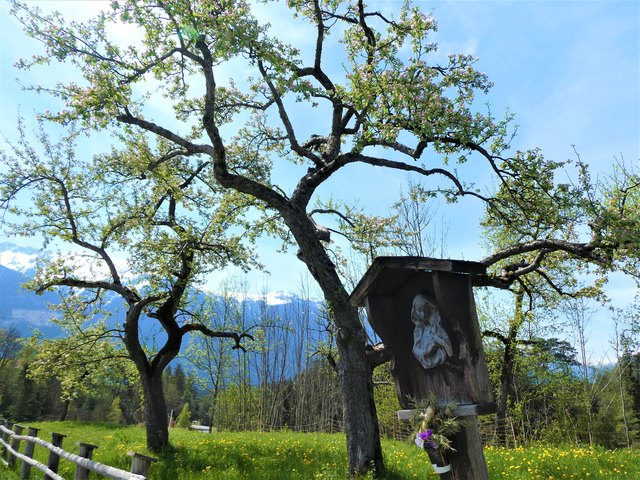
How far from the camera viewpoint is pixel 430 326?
5199mm

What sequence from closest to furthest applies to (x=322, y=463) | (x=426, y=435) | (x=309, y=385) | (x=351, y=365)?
(x=426, y=435) < (x=351, y=365) < (x=322, y=463) < (x=309, y=385)

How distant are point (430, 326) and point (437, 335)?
0.16 metres

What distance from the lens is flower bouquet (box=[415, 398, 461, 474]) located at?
451 cm

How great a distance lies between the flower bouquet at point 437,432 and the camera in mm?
4512

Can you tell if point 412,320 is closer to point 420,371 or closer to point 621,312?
point 420,371

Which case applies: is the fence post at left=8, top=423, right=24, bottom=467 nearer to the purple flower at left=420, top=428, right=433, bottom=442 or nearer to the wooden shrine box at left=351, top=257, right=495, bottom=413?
the wooden shrine box at left=351, top=257, right=495, bottom=413

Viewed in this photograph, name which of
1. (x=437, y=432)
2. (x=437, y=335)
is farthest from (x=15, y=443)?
(x=437, y=335)

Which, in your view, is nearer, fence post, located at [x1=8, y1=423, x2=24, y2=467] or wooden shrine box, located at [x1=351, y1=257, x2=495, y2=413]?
wooden shrine box, located at [x1=351, y1=257, x2=495, y2=413]

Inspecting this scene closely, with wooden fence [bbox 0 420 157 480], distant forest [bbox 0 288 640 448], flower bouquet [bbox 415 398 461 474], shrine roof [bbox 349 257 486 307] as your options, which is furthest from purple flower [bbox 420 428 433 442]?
distant forest [bbox 0 288 640 448]

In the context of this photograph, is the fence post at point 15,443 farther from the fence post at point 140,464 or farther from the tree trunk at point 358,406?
the tree trunk at point 358,406

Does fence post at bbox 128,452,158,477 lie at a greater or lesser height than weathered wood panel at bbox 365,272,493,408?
lesser

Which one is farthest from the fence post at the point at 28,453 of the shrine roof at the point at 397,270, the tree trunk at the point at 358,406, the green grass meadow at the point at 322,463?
the shrine roof at the point at 397,270

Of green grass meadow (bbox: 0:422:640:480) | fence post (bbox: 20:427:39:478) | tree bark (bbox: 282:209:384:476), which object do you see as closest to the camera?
green grass meadow (bbox: 0:422:640:480)

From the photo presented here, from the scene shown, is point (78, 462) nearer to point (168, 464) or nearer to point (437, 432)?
point (168, 464)
